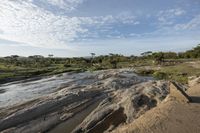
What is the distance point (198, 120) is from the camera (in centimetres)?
1777

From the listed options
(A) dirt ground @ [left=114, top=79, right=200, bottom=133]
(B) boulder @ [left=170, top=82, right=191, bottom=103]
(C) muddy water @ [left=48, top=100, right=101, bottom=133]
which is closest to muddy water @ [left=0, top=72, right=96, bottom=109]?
(C) muddy water @ [left=48, top=100, right=101, bottom=133]

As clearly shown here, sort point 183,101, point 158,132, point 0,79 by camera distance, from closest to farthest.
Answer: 1. point 158,132
2. point 183,101
3. point 0,79

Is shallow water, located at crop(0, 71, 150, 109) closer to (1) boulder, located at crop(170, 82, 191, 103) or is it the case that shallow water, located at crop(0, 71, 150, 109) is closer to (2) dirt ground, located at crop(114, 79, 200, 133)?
(2) dirt ground, located at crop(114, 79, 200, 133)

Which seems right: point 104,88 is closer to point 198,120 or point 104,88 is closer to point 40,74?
point 198,120

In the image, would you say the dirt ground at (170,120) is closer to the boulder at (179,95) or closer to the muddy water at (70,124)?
the boulder at (179,95)

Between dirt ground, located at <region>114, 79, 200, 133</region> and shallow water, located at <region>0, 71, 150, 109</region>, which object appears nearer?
dirt ground, located at <region>114, 79, 200, 133</region>

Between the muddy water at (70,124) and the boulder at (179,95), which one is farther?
the boulder at (179,95)

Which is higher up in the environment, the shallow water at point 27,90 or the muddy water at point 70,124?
the muddy water at point 70,124

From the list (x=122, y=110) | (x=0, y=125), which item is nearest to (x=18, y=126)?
(x=0, y=125)

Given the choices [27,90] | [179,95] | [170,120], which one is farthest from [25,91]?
[170,120]

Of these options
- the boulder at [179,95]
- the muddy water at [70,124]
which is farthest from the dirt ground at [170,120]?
the muddy water at [70,124]

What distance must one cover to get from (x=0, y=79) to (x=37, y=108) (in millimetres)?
40904

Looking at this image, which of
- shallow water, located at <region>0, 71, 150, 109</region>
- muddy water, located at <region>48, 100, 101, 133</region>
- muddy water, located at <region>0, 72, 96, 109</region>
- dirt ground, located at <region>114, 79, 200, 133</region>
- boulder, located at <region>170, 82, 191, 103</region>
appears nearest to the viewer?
dirt ground, located at <region>114, 79, 200, 133</region>

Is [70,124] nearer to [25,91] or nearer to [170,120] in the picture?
[170,120]
